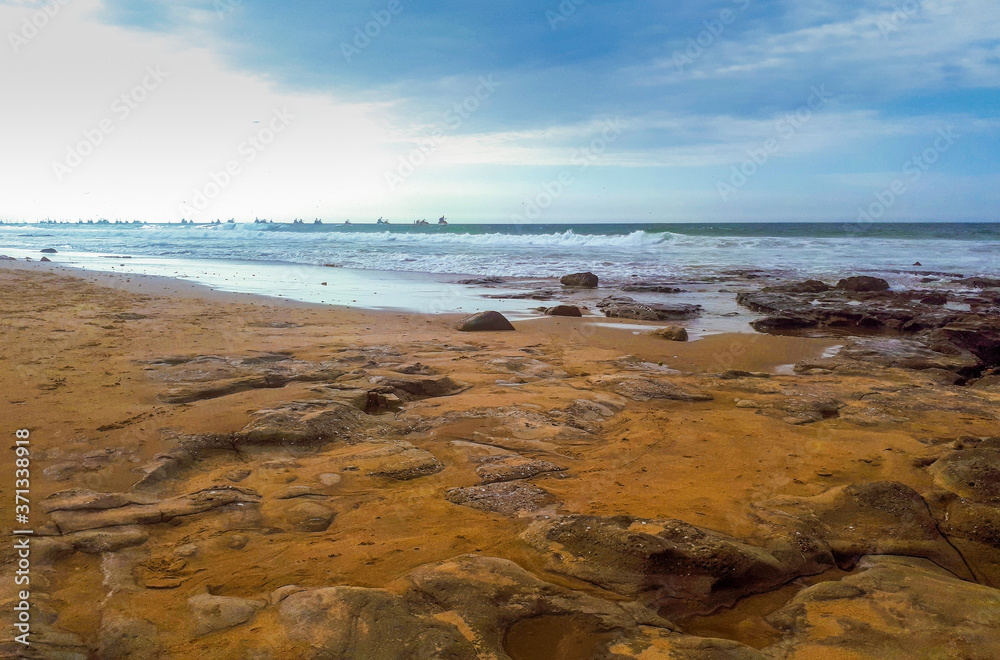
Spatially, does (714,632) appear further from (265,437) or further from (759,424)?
(265,437)

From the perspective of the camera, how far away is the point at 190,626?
2104 millimetres

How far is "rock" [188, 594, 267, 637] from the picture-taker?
210cm

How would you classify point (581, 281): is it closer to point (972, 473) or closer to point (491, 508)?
point (972, 473)

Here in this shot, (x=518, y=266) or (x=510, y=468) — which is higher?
(x=518, y=266)

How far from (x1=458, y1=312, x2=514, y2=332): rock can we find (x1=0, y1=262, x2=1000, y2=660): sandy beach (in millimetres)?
2474

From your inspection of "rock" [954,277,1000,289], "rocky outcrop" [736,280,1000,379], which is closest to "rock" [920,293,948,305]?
"rocky outcrop" [736,280,1000,379]

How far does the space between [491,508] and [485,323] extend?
5.76 meters

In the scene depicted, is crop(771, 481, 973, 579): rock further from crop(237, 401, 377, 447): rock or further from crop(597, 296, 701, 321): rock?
crop(597, 296, 701, 321): rock

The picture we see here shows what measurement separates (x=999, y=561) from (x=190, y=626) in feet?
11.5

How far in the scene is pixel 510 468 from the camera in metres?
3.64

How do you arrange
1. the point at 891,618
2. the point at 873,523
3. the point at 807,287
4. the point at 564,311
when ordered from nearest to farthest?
1. the point at 891,618
2. the point at 873,523
3. the point at 564,311
4. the point at 807,287

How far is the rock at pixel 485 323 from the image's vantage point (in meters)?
8.74

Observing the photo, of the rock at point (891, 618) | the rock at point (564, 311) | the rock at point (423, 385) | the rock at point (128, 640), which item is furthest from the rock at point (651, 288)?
the rock at point (128, 640)

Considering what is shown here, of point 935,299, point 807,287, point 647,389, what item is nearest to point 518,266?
point 807,287
